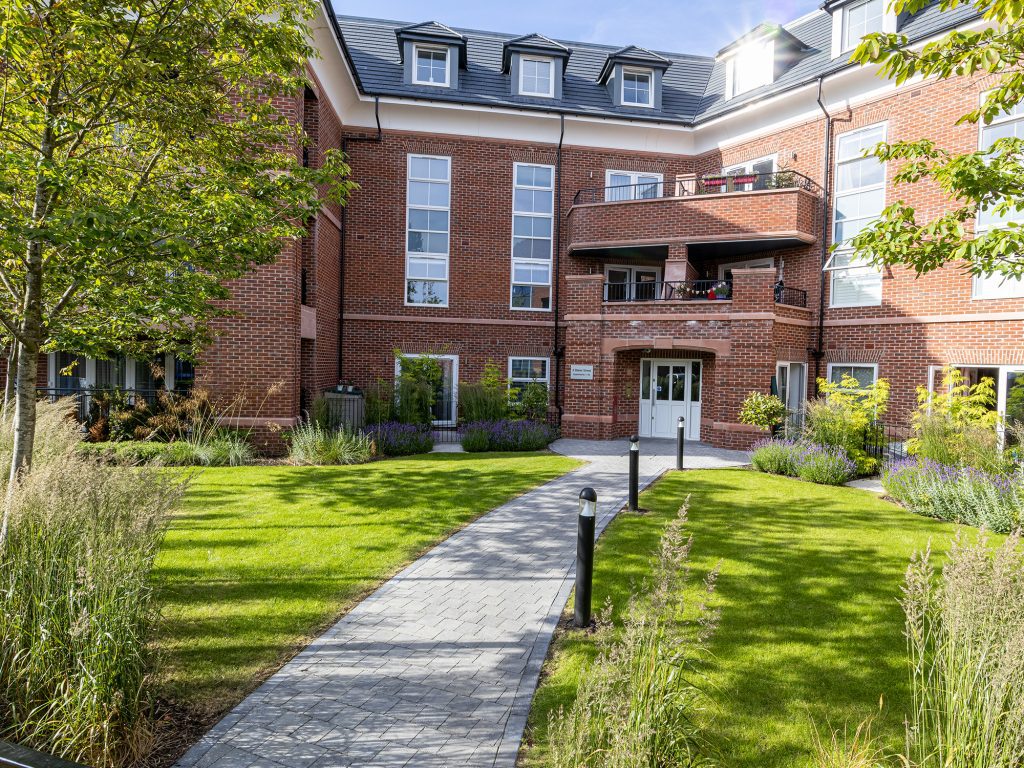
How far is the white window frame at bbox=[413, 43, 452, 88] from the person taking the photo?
1847 cm

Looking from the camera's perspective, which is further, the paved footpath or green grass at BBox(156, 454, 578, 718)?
green grass at BBox(156, 454, 578, 718)

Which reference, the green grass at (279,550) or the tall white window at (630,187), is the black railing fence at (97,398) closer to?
the green grass at (279,550)

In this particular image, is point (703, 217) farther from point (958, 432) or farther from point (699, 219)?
point (958, 432)

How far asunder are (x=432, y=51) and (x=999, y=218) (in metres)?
15.7

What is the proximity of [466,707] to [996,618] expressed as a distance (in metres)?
2.91

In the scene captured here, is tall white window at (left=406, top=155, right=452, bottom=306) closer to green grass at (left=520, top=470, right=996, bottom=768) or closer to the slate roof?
the slate roof

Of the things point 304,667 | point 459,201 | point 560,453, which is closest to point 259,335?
point 560,453

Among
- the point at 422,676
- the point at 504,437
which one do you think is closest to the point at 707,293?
the point at 504,437

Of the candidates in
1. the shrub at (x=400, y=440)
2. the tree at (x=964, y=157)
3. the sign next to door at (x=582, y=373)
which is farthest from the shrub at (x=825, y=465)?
the shrub at (x=400, y=440)

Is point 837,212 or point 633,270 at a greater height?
point 837,212

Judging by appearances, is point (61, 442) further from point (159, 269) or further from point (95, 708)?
point (95, 708)

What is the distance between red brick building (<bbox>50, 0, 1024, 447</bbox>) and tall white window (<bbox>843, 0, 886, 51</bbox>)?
55mm

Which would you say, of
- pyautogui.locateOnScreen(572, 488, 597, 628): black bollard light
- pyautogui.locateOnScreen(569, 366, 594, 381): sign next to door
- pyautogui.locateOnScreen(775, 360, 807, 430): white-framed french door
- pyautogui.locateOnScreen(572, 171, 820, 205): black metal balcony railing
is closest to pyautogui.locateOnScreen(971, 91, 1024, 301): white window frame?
pyautogui.locateOnScreen(572, 171, 820, 205): black metal balcony railing

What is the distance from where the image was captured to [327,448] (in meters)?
11.8
